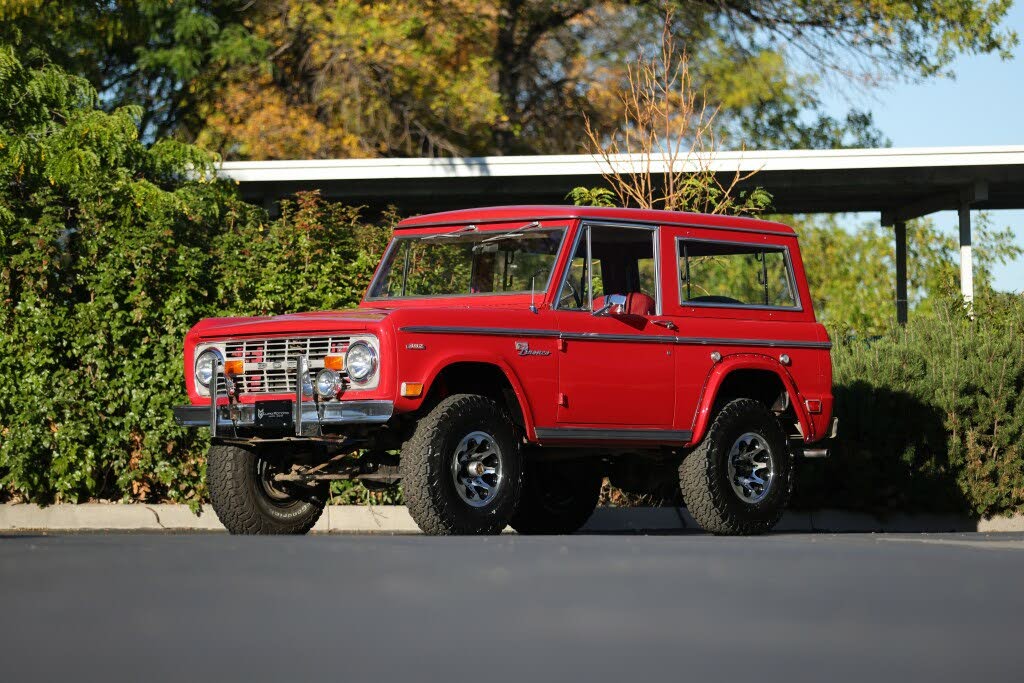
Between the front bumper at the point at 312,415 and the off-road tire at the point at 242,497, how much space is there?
0.52 metres

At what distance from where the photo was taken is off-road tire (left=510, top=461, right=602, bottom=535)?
41.6ft

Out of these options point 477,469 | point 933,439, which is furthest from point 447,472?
point 933,439

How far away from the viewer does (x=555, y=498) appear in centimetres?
1284

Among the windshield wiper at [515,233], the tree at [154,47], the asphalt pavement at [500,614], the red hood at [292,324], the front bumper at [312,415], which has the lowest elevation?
the asphalt pavement at [500,614]

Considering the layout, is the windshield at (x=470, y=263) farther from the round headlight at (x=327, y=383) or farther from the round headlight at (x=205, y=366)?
the round headlight at (x=327, y=383)

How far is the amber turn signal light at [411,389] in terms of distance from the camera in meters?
9.75

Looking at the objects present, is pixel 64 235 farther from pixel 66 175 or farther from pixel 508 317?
pixel 508 317

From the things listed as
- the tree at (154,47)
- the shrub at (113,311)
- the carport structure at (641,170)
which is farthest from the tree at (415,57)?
the shrub at (113,311)

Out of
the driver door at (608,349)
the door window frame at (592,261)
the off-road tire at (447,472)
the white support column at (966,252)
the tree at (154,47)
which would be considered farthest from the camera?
the tree at (154,47)

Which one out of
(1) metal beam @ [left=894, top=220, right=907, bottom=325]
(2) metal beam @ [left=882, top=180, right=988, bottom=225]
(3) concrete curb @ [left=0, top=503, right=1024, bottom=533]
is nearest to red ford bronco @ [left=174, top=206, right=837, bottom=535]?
(3) concrete curb @ [left=0, top=503, right=1024, bottom=533]

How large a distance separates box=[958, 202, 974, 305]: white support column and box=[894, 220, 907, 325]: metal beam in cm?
146

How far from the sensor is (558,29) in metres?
34.1

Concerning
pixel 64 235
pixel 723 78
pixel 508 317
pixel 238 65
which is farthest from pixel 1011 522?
pixel 723 78

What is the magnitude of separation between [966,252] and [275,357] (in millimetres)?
13910
